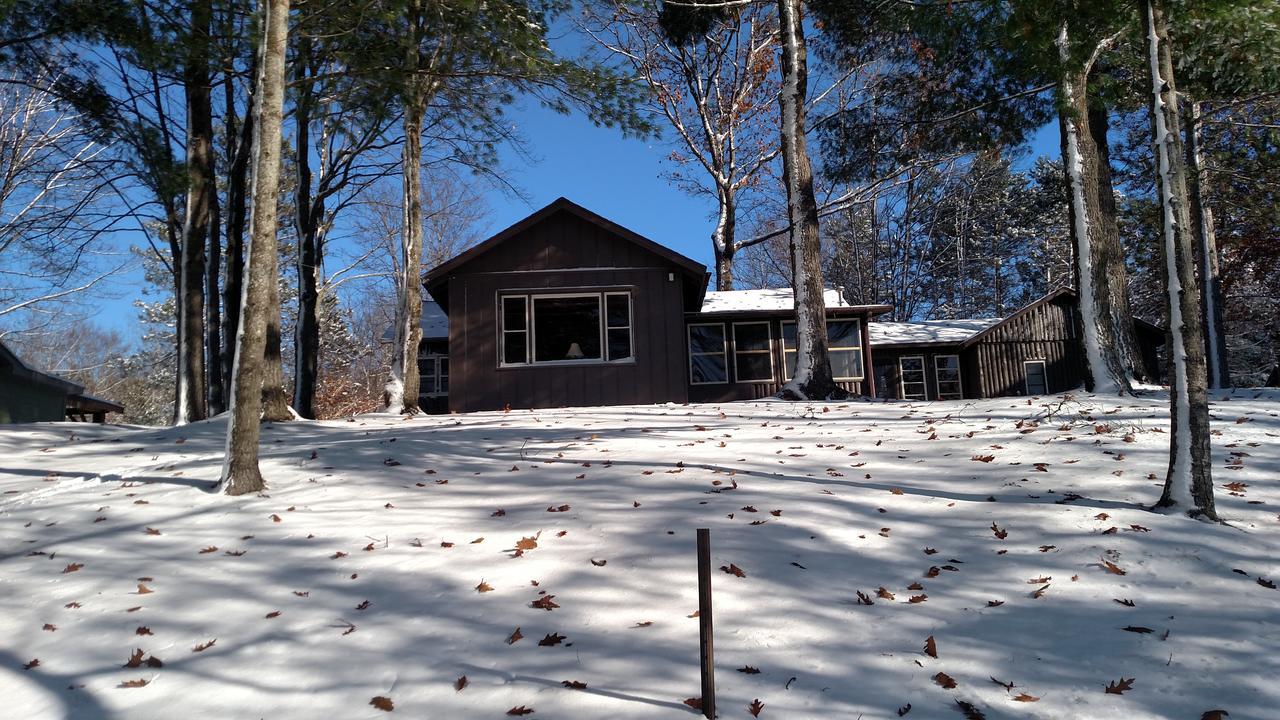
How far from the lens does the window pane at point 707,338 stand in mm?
19109

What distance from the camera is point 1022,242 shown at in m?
33.7

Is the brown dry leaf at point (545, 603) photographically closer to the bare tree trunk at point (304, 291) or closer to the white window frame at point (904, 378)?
the bare tree trunk at point (304, 291)

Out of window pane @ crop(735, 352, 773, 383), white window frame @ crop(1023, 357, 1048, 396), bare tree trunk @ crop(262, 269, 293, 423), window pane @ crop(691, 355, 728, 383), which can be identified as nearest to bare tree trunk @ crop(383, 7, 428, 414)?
bare tree trunk @ crop(262, 269, 293, 423)

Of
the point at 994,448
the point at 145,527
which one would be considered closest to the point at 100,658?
the point at 145,527

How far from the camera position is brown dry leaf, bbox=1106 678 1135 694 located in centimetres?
288

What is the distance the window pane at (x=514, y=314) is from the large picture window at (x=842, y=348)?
788 centimetres

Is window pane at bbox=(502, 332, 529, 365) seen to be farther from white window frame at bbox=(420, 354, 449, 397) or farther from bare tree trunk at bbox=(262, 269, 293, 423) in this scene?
white window frame at bbox=(420, 354, 449, 397)

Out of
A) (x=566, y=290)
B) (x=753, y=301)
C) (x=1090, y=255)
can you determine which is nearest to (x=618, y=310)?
(x=566, y=290)

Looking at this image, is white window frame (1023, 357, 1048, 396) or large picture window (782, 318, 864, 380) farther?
white window frame (1023, 357, 1048, 396)

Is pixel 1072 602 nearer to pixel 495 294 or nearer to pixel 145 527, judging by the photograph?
pixel 145 527

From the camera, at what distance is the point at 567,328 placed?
1556 centimetres

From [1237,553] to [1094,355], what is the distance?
668 cm

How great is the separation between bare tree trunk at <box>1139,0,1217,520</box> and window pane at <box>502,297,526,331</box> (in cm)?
1164

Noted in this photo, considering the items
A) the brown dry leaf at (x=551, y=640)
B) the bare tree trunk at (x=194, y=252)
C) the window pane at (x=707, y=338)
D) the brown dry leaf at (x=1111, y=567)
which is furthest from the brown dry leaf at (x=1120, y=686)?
the window pane at (x=707, y=338)
